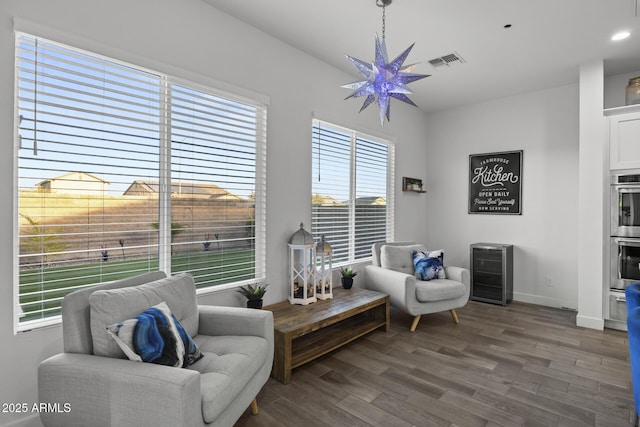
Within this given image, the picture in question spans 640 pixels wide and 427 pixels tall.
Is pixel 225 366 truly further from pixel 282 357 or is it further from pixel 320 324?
pixel 320 324

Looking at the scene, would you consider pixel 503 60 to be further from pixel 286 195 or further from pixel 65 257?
pixel 65 257

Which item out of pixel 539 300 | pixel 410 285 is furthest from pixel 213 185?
pixel 539 300

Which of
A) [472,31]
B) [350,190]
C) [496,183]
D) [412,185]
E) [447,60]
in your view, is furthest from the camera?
[412,185]

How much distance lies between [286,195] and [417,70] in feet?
7.00

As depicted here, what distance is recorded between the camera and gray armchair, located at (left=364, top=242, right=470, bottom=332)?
346 centimetres

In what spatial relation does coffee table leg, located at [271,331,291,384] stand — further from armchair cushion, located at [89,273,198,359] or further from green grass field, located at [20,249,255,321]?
green grass field, located at [20,249,255,321]

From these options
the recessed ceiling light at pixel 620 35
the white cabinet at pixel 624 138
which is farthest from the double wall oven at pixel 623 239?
the recessed ceiling light at pixel 620 35

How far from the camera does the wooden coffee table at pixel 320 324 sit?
2475mm

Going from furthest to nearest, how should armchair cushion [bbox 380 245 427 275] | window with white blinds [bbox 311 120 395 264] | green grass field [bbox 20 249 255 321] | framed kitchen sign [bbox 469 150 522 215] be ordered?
1. framed kitchen sign [bbox 469 150 522 215]
2. armchair cushion [bbox 380 245 427 275]
3. window with white blinds [bbox 311 120 395 264]
4. green grass field [bbox 20 249 255 321]

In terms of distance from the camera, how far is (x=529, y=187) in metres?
4.57

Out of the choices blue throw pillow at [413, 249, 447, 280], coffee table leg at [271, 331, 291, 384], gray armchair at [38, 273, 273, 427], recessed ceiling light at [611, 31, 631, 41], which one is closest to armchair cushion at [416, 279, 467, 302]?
blue throw pillow at [413, 249, 447, 280]

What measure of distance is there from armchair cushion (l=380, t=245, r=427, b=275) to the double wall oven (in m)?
2.04

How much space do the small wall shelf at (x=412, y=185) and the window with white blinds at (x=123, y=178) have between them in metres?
2.56

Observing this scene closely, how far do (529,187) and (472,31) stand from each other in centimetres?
246
